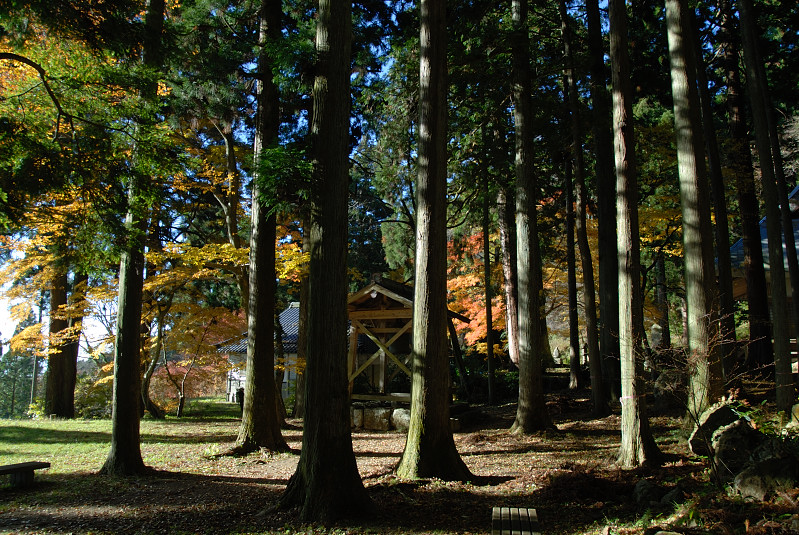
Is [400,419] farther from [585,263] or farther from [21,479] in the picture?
[21,479]

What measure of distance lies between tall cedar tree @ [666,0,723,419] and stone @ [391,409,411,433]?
707cm

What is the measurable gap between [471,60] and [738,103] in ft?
25.6

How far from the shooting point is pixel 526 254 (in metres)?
10.9

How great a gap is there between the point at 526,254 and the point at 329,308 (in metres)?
6.12

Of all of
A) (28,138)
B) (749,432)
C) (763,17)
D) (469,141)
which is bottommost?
(749,432)

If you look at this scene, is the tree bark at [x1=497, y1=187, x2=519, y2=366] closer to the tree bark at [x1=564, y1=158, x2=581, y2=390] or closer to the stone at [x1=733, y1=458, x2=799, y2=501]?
the tree bark at [x1=564, y1=158, x2=581, y2=390]

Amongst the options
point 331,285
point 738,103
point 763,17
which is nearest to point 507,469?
point 331,285

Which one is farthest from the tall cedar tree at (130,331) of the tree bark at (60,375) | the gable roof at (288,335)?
the gable roof at (288,335)

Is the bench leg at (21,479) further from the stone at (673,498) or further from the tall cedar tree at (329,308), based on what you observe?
the stone at (673,498)

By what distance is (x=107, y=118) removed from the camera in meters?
7.82

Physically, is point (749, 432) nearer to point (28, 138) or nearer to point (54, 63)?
point (28, 138)

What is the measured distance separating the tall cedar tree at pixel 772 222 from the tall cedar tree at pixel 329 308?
733 cm

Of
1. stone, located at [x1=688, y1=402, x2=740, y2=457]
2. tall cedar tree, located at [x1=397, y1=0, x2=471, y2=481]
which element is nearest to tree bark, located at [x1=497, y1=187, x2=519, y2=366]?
tall cedar tree, located at [x1=397, y1=0, x2=471, y2=481]

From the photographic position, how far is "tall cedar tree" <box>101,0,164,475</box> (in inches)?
311
